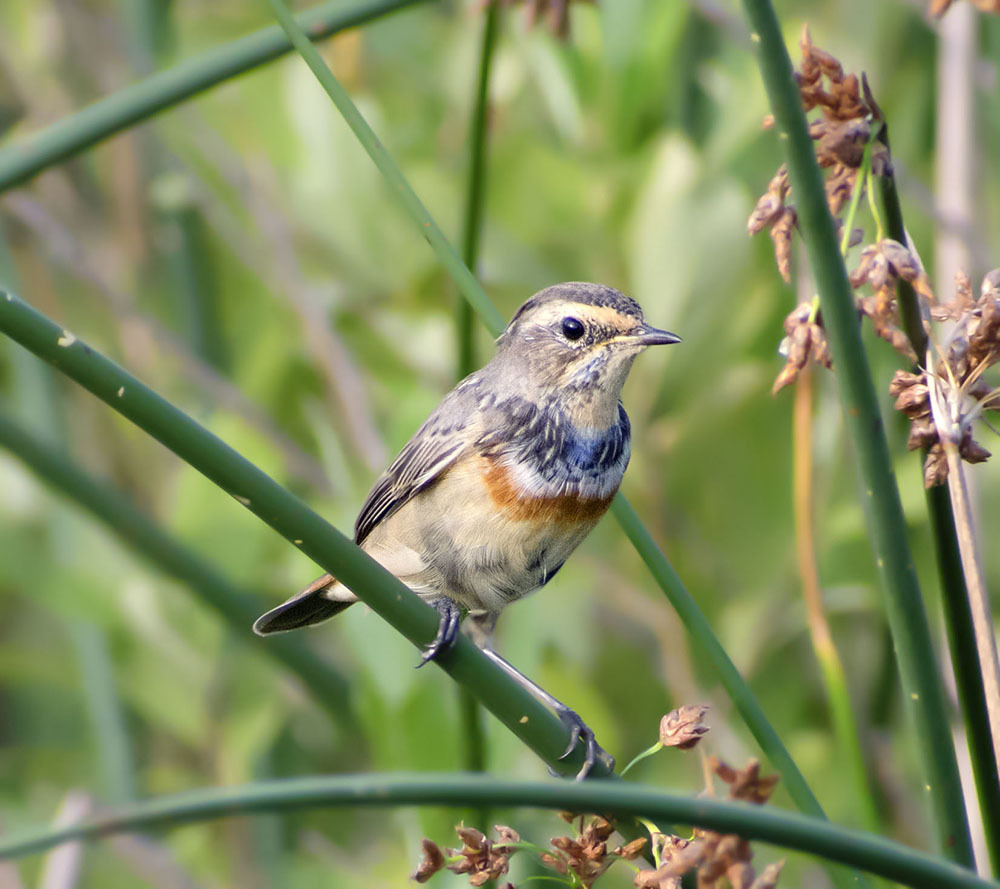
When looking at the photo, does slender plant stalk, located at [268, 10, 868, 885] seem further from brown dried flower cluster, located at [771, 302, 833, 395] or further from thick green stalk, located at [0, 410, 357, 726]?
thick green stalk, located at [0, 410, 357, 726]

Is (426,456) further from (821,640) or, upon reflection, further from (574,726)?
(821,640)

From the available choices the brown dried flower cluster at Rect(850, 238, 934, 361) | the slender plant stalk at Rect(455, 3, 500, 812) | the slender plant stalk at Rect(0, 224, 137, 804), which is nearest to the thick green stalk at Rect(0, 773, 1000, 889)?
the brown dried flower cluster at Rect(850, 238, 934, 361)

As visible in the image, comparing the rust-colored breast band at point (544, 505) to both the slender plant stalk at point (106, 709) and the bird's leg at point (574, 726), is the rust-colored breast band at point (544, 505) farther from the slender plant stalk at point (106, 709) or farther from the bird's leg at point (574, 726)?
the slender plant stalk at point (106, 709)

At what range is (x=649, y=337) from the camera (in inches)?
74.3

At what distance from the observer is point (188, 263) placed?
3.36 metres

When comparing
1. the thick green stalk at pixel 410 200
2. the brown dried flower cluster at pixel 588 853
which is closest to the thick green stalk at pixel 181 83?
the thick green stalk at pixel 410 200

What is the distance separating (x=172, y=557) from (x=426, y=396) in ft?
2.03

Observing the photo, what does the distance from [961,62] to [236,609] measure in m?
2.00

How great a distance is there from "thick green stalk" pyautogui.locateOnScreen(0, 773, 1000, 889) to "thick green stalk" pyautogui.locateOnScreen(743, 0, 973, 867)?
0.25 m

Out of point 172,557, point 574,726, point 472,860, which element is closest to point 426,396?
point 172,557

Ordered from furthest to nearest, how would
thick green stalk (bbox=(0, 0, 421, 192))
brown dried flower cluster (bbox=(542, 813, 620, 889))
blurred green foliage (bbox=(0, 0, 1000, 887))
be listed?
blurred green foliage (bbox=(0, 0, 1000, 887))
thick green stalk (bbox=(0, 0, 421, 192))
brown dried flower cluster (bbox=(542, 813, 620, 889))

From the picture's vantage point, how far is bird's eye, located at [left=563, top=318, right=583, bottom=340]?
6.46 ft

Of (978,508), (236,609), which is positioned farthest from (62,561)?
(978,508)

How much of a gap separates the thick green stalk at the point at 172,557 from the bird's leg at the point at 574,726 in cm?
55
